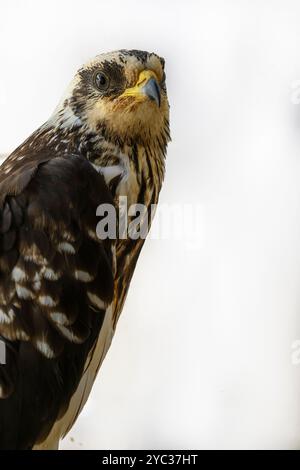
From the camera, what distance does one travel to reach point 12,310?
130 cm

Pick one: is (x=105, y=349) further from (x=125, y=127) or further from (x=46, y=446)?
(x=125, y=127)

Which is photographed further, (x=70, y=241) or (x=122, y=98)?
(x=122, y=98)

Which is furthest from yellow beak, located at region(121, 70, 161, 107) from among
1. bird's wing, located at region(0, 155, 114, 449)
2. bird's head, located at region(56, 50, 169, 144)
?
bird's wing, located at region(0, 155, 114, 449)

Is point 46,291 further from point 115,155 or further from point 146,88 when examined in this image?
point 146,88

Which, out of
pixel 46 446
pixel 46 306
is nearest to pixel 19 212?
pixel 46 306

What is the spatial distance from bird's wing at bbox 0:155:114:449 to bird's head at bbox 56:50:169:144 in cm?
14

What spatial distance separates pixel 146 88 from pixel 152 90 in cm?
1

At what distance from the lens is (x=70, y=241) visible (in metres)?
1.35

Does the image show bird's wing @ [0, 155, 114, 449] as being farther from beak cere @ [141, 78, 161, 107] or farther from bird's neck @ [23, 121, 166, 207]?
beak cere @ [141, 78, 161, 107]

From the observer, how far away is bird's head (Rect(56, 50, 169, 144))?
1443mm

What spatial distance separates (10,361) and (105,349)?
217 millimetres

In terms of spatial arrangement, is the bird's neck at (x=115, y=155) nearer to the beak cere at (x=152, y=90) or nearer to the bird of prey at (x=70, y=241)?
the bird of prey at (x=70, y=241)

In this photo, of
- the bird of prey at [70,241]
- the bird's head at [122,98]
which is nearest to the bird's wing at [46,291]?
the bird of prey at [70,241]

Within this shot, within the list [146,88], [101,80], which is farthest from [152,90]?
[101,80]
